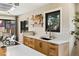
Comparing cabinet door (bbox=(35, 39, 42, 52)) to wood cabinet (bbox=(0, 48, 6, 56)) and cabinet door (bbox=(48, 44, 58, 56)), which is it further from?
wood cabinet (bbox=(0, 48, 6, 56))

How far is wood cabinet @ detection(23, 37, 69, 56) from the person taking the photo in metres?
1.43

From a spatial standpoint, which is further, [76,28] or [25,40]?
[25,40]

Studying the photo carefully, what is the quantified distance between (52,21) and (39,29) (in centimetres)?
25

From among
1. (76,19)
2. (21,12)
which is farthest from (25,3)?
(76,19)

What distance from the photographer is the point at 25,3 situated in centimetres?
153

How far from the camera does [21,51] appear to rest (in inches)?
63.1

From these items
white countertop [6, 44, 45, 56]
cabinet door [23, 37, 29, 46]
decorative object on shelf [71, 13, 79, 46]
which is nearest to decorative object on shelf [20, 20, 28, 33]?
cabinet door [23, 37, 29, 46]

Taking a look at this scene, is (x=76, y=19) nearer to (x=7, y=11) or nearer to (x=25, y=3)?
(x=25, y=3)

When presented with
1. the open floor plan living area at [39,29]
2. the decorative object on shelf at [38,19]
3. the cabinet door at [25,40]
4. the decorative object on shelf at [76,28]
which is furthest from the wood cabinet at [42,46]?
the decorative object on shelf at [76,28]

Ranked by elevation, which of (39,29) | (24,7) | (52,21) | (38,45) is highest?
(24,7)

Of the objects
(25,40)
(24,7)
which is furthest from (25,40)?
(24,7)

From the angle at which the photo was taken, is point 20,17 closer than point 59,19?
No

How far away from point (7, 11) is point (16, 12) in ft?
0.46

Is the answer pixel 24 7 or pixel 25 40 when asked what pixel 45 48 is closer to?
pixel 25 40
